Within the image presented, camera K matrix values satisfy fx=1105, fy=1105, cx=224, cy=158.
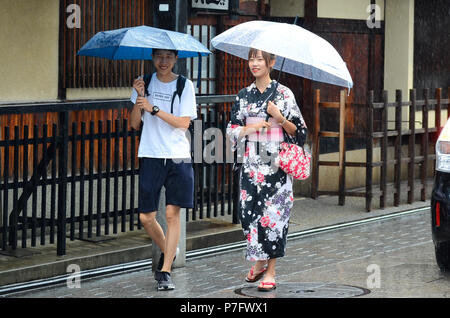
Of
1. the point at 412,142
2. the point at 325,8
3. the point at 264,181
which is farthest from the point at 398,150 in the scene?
the point at 264,181

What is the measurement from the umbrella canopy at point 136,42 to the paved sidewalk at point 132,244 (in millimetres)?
1788

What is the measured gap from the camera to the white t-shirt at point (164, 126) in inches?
347

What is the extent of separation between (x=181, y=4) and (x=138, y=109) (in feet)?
3.95

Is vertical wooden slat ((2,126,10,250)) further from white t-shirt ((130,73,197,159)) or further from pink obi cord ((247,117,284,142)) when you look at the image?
pink obi cord ((247,117,284,142))

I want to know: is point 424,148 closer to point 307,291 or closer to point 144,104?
point 307,291

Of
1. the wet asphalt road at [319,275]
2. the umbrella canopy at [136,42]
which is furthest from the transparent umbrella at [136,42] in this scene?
the wet asphalt road at [319,275]

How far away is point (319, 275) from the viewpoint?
31.1 ft

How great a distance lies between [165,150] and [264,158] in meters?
0.79

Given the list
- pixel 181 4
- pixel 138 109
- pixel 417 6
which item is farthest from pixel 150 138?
pixel 417 6

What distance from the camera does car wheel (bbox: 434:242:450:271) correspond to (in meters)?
9.43

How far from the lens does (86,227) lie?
11.0 m

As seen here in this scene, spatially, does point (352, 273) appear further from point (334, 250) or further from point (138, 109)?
point (138, 109)

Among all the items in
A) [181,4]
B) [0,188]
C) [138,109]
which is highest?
[181,4]

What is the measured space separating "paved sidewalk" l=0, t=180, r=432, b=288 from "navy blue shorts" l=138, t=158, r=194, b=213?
3.18ft
